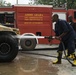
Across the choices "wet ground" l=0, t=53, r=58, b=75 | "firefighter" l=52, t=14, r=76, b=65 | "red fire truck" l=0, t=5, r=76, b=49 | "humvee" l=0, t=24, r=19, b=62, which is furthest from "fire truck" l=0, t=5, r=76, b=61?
"firefighter" l=52, t=14, r=76, b=65

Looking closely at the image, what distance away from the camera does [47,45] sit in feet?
57.6

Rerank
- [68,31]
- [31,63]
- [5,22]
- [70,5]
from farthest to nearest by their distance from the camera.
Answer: [70,5]
[5,22]
[31,63]
[68,31]

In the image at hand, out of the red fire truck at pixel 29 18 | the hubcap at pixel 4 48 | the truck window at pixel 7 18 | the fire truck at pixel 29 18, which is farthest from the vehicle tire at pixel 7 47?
the truck window at pixel 7 18

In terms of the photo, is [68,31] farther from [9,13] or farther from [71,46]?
[9,13]

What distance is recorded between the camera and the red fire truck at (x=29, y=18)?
1667 centimetres

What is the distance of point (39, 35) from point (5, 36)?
7158 mm

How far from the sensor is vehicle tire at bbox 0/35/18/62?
408 inches

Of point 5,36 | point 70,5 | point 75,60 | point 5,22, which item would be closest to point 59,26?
point 75,60

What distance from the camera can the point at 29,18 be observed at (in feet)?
55.3

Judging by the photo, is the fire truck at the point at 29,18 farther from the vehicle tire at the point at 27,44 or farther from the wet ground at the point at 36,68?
the wet ground at the point at 36,68

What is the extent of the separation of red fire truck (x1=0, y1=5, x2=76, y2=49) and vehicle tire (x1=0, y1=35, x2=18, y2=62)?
5909 millimetres

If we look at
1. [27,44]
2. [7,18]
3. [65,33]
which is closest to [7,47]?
[65,33]

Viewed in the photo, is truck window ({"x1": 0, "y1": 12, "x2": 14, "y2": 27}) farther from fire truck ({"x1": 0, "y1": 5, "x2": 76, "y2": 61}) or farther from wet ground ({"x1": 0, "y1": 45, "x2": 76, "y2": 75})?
wet ground ({"x1": 0, "y1": 45, "x2": 76, "y2": 75})

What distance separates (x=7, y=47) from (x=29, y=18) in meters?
6.50
